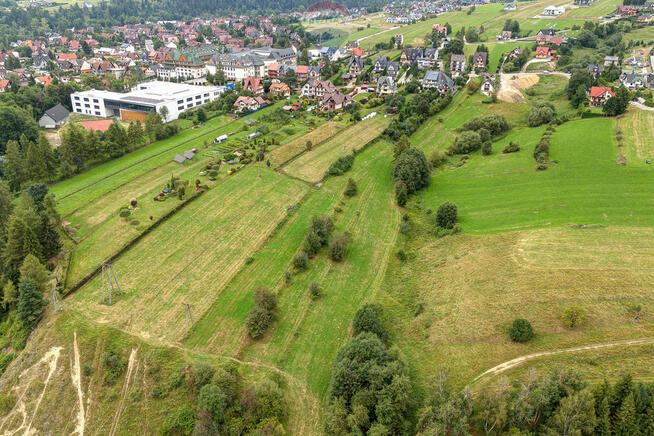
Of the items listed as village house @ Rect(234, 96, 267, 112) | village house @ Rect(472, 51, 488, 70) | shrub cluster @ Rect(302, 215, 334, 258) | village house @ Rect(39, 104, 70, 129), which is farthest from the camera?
village house @ Rect(472, 51, 488, 70)

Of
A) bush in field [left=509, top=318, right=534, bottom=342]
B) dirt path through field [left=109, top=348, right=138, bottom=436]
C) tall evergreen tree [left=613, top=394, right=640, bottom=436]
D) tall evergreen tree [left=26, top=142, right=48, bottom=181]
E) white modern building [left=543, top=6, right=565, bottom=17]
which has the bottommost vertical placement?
dirt path through field [left=109, top=348, right=138, bottom=436]

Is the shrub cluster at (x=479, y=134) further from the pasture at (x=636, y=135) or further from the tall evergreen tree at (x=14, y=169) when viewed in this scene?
the tall evergreen tree at (x=14, y=169)

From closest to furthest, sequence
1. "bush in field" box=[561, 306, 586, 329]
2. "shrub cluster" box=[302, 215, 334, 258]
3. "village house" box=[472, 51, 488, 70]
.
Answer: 1. "bush in field" box=[561, 306, 586, 329]
2. "shrub cluster" box=[302, 215, 334, 258]
3. "village house" box=[472, 51, 488, 70]

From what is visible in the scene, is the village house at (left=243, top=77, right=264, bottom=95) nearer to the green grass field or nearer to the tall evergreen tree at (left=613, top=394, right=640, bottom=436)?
the green grass field

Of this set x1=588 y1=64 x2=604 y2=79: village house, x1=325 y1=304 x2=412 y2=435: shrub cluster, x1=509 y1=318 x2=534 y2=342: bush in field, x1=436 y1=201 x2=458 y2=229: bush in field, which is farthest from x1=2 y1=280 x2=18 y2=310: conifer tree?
x1=588 y1=64 x2=604 y2=79: village house

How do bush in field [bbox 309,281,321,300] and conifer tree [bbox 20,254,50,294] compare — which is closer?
conifer tree [bbox 20,254,50,294]

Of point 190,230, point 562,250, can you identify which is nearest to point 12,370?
point 190,230

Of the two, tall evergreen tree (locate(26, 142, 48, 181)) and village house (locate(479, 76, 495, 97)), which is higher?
village house (locate(479, 76, 495, 97))
